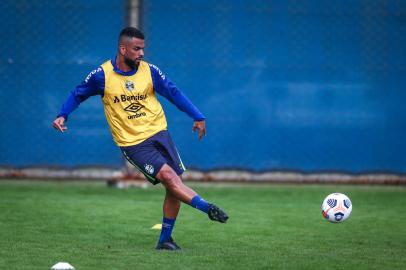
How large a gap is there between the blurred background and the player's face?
4.33 meters

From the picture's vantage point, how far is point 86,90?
25.2ft

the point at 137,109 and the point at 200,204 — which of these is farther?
the point at 137,109

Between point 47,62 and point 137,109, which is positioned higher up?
point 47,62

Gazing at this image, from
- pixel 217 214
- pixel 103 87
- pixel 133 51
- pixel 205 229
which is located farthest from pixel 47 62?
pixel 217 214

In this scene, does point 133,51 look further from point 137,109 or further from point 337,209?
point 337,209

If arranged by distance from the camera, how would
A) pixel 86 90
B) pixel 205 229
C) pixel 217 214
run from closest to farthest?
pixel 217 214, pixel 86 90, pixel 205 229

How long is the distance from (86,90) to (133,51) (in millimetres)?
538

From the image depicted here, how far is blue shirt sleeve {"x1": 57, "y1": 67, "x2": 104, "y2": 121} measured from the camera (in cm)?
761

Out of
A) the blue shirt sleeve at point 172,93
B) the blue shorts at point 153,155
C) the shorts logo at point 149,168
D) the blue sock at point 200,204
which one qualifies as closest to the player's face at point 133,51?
the blue shirt sleeve at point 172,93

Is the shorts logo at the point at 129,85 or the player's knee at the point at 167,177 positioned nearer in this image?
the player's knee at the point at 167,177

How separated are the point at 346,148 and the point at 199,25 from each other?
2.59 m

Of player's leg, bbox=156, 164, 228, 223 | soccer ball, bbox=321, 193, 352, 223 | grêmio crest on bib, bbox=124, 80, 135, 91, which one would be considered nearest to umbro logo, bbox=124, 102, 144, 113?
grêmio crest on bib, bbox=124, 80, 135, 91

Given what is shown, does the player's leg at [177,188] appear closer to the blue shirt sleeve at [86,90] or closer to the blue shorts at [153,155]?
the blue shorts at [153,155]

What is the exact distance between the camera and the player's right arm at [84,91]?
299 inches
